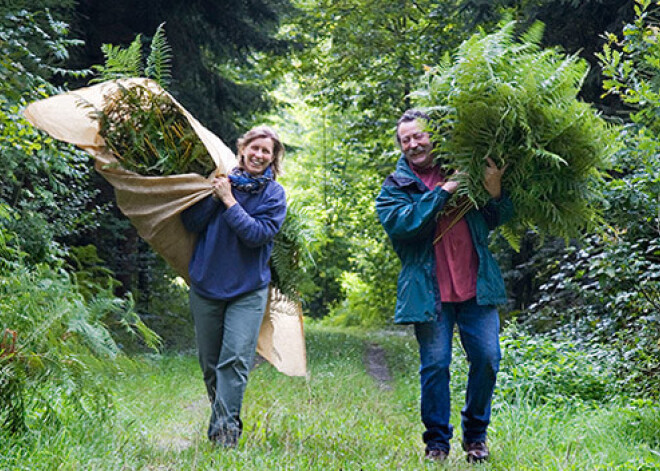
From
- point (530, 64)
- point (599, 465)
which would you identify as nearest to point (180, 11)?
point (530, 64)

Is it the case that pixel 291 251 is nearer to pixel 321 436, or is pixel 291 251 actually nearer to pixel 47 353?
pixel 321 436

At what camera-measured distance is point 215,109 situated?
1354 cm

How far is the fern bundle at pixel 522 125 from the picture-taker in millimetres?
4438

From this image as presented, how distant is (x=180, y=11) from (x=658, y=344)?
9.03 meters

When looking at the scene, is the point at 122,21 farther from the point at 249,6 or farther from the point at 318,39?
the point at 318,39

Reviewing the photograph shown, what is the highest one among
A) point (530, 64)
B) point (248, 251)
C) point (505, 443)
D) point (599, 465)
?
point (530, 64)

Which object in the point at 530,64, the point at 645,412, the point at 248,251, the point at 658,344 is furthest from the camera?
the point at 658,344

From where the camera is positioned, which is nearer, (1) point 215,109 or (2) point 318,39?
(1) point 215,109

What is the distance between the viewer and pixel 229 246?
5.22 metres

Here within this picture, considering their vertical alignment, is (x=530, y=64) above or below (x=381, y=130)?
above

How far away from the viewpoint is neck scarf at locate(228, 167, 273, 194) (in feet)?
17.6

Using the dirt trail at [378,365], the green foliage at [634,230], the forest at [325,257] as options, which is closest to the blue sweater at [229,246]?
the forest at [325,257]

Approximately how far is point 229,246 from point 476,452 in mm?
1999

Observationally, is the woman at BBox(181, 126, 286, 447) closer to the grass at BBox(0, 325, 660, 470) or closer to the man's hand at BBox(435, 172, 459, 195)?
the grass at BBox(0, 325, 660, 470)
